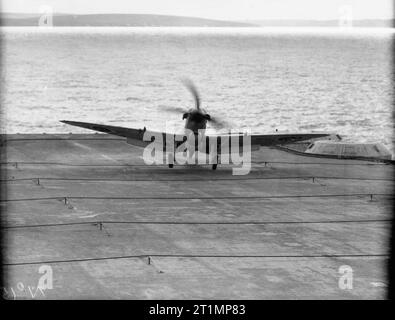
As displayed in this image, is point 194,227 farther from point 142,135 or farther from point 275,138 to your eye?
point 275,138

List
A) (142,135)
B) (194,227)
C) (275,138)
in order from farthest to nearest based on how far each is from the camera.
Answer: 1. (275,138)
2. (142,135)
3. (194,227)

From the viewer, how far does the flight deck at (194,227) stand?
2381cm

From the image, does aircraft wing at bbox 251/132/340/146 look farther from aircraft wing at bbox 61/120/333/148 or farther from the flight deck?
the flight deck

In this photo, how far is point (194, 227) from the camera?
32.0m

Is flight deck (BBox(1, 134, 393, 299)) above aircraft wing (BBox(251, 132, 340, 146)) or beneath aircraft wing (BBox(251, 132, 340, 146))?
beneath

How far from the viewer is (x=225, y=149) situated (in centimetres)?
4597

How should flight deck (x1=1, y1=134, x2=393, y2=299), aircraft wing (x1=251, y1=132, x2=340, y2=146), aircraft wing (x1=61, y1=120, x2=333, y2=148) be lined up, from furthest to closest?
aircraft wing (x1=251, y1=132, x2=340, y2=146) < aircraft wing (x1=61, y1=120, x2=333, y2=148) < flight deck (x1=1, y1=134, x2=393, y2=299)

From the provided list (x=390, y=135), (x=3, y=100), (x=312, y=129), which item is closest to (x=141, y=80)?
(x=3, y=100)

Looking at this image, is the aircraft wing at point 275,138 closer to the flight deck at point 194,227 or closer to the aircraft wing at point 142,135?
the aircraft wing at point 142,135

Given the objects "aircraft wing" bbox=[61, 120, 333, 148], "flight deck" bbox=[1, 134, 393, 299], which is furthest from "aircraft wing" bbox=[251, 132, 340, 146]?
"flight deck" bbox=[1, 134, 393, 299]

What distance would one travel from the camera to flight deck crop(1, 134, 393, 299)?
78.1ft

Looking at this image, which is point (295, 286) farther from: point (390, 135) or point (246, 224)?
point (390, 135)

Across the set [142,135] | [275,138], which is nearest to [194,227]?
[142,135]
